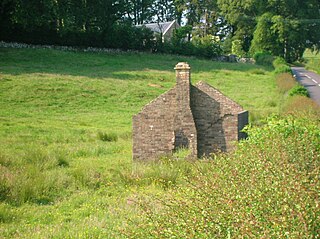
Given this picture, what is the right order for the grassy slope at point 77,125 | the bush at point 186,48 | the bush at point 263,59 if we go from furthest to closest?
the bush at point 263,59
the bush at point 186,48
the grassy slope at point 77,125

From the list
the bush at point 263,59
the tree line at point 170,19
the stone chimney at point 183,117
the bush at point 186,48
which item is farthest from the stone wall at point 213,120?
the bush at point 263,59

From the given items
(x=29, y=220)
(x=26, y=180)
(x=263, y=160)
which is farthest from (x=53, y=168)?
(x=263, y=160)

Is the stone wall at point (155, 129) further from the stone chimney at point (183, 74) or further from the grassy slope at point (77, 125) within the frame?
the grassy slope at point (77, 125)

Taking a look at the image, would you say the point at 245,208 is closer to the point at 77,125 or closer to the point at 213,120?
the point at 213,120

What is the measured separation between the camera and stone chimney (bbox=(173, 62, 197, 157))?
13.3m

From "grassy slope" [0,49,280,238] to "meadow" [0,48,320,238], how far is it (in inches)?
1.5

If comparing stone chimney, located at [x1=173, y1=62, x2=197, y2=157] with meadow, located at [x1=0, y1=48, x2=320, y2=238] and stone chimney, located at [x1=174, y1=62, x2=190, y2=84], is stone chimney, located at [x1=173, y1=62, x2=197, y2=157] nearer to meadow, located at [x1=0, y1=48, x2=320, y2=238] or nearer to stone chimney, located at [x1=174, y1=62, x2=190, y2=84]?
stone chimney, located at [x1=174, y1=62, x2=190, y2=84]

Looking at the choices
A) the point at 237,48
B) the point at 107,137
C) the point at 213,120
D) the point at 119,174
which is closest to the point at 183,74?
the point at 213,120

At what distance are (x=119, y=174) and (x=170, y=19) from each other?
68.2 metres

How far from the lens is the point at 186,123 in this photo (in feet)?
43.7

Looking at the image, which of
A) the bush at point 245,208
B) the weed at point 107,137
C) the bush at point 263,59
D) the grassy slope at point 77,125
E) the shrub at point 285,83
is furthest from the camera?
the bush at point 263,59

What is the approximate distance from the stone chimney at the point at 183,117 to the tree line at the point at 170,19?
27.3m

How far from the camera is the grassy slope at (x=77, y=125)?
855 cm

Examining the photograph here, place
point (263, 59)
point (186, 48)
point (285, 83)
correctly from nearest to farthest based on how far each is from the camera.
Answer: point (285, 83)
point (186, 48)
point (263, 59)
